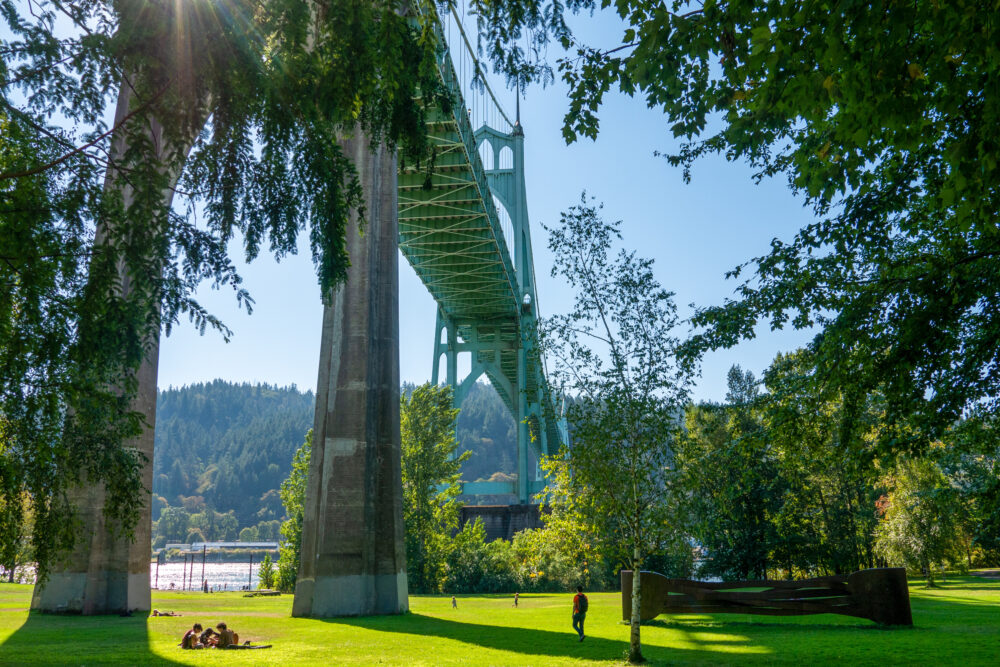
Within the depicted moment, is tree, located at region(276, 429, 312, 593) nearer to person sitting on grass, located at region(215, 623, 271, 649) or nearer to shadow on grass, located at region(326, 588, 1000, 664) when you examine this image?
shadow on grass, located at region(326, 588, 1000, 664)

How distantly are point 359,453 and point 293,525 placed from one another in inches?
702

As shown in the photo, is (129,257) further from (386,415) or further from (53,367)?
(386,415)

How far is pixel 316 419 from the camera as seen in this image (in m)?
23.4

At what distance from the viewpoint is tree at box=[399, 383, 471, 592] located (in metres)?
37.3

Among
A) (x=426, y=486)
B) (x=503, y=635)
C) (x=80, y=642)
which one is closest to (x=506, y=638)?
(x=503, y=635)

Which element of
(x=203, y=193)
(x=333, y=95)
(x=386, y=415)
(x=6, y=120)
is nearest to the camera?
(x=333, y=95)

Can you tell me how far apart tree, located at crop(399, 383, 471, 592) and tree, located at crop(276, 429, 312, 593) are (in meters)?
5.17

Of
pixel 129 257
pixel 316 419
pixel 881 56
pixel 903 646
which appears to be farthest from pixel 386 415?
pixel 881 56

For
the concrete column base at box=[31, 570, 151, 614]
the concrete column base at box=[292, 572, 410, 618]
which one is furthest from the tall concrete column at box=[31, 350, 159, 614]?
the concrete column base at box=[292, 572, 410, 618]

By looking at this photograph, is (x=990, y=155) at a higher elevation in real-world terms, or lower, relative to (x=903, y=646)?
higher

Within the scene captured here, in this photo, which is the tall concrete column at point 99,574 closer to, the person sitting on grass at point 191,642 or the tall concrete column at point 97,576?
the tall concrete column at point 97,576

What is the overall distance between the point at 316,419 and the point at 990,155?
2139cm

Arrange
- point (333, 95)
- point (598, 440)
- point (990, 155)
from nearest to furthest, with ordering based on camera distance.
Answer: point (990, 155), point (333, 95), point (598, 440)

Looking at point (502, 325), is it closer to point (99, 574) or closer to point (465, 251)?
point (465, 251)
